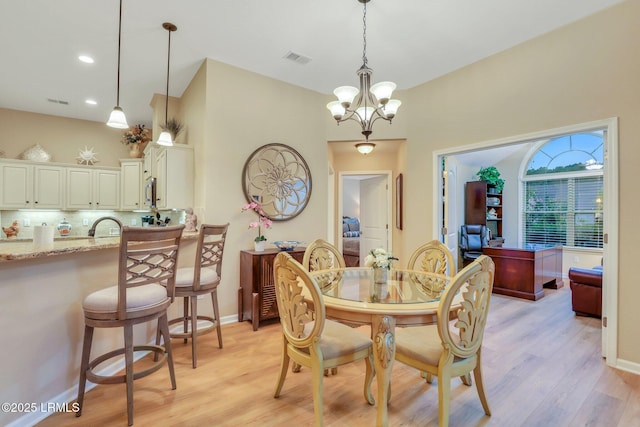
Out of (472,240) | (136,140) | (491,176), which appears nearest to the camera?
(136,140)

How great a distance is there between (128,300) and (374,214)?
4.74 metres

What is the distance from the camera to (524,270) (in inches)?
182

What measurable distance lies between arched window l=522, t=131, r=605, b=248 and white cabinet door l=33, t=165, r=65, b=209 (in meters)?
9.41

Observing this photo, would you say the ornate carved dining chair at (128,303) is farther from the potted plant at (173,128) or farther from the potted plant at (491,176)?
the potted plant at (491,176)

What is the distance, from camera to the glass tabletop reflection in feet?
6.36

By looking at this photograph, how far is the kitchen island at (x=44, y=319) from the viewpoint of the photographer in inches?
64.7

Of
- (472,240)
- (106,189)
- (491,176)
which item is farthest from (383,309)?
(491,176)

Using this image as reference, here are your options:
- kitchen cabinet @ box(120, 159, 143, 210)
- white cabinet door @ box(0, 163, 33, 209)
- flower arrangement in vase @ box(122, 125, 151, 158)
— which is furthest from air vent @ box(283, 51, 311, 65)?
white cabinet door @ box(0, 163, 33, 209)

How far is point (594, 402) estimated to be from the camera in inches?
80.7

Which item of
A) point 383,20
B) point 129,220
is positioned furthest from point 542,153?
point 129,220

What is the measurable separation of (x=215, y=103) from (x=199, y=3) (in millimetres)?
1061

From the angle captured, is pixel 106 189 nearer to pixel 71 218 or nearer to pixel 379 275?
pixel 71 218

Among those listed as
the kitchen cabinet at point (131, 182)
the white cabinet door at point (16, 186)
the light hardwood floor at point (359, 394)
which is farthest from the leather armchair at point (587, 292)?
the white cabinet door at point (16, 186)

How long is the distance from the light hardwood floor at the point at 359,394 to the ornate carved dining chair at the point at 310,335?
1.30 feet
